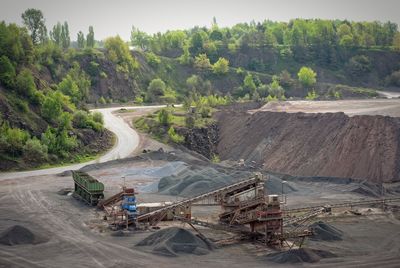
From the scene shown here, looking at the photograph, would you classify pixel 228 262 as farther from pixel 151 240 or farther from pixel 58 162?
pixel 58 162

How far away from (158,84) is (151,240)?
89.4 metres

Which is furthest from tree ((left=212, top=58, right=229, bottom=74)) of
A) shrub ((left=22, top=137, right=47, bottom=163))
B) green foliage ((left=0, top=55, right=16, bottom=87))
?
shrub ((left=22, top=137, right=47, bottom=163))

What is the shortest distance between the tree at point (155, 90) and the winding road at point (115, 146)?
13598mm

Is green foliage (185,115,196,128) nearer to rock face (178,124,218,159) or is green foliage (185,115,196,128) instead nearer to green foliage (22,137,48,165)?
rock face (178,124,218,159)

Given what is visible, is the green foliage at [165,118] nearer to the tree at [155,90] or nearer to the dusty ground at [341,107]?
the dusty ground at [341,107]

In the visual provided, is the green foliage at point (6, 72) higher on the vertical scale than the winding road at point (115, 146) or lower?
higher

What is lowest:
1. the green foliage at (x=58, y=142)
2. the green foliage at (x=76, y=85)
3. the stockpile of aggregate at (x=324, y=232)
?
the stockpile of aggregate at (x=324, y=232)

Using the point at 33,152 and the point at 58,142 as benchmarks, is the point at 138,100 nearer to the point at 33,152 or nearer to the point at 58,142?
the point at 58,142

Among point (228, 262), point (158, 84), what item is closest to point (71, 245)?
point (228, 262)

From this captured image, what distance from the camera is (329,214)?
5888cm

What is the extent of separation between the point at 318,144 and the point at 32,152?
36.6m

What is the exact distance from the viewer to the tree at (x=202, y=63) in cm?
15431

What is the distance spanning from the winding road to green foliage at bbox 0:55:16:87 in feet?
57.2

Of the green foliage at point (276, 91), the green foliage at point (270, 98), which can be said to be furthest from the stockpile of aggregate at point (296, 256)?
the green foliage at point (276, 91)
